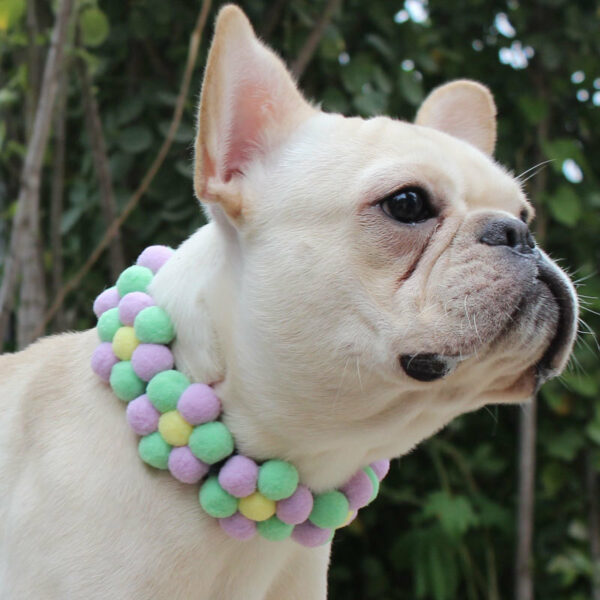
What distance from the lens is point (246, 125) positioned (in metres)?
1.31

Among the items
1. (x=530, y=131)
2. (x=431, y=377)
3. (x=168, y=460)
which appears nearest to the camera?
(x=431, y=377)

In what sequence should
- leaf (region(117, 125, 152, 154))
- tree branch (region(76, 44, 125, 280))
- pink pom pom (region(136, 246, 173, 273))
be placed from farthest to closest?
leaf (region(117, 125, 152, 154)) → tree branch (region(76, 44, 125, 280)) → pink pom pom (region(136, 246, 173, 273))

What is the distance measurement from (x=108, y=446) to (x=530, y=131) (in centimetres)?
210

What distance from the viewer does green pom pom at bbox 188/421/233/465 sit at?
1.22 m

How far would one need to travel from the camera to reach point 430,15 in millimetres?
3002

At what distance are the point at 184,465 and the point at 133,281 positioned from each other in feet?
1.12

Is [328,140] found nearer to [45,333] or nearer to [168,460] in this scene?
[168,460]

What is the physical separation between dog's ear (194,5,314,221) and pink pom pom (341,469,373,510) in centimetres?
46

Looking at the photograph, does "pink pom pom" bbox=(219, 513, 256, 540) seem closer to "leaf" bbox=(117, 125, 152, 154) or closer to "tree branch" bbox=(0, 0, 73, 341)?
"tree branch" bbox=(0, 0, 73, 341)

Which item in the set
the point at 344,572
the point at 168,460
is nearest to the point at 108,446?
the point at 168,460

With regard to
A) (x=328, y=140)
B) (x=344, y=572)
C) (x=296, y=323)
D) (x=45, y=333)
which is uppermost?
(x=328, y=140)

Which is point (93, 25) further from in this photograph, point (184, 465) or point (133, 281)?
point (184, 465)

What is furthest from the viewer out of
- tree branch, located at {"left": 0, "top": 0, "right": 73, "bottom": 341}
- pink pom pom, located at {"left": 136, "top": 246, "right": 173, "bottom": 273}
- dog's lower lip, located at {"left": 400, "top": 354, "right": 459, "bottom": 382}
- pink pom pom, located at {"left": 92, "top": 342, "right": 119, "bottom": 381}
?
tree branch, located at {"left": 0, "top": 0, "right": 73, "bottom": 341}

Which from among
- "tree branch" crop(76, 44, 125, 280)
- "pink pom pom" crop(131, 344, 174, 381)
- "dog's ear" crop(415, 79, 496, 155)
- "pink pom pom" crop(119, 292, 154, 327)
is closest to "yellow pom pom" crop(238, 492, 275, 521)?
"pink pom pom" crop(131, 344, 174, 381)
